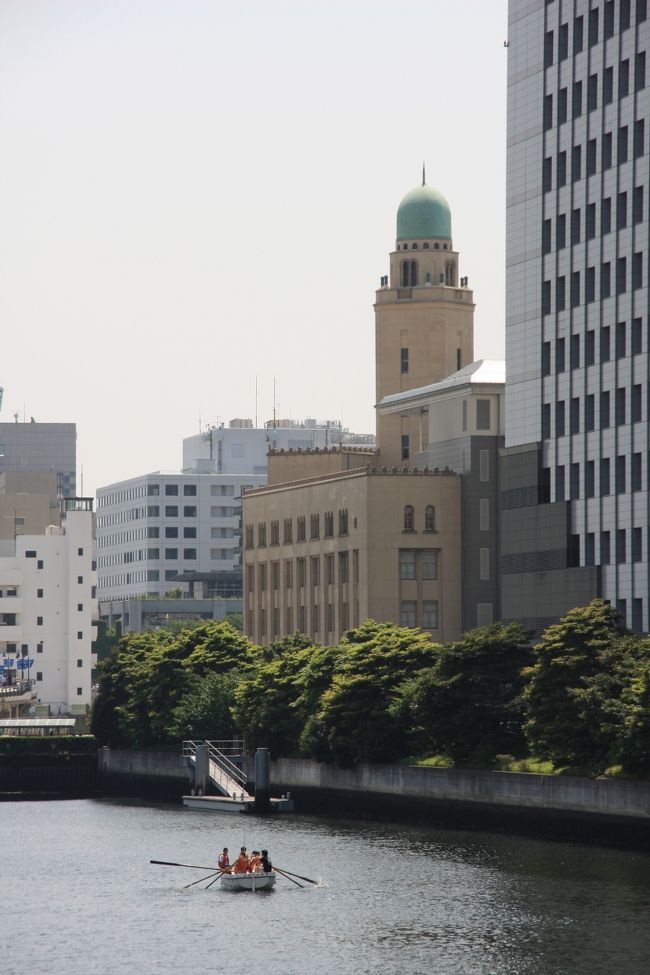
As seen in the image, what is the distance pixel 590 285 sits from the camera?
143000 millimetres

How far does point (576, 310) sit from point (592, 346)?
3435 millimetres

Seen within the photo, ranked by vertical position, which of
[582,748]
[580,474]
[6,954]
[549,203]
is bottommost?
[6,954]

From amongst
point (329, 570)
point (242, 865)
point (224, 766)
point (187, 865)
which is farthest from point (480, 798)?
point (329, 570)

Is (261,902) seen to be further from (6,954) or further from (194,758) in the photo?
(194,758)

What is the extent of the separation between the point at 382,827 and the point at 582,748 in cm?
1699

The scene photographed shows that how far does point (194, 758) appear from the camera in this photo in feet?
464

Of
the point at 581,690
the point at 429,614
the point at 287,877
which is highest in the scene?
the point at 429,614

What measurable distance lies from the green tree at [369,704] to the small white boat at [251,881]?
107 feet

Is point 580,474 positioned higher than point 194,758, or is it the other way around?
point 580,474

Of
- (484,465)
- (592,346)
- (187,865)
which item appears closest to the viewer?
(187,865)

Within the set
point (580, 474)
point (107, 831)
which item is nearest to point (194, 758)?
point (107, 831)

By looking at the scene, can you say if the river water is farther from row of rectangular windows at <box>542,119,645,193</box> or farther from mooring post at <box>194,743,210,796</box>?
row of rectangular windows at <box>542,119,645,193</box>

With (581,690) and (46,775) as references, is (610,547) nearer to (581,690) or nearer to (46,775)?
(581,690)

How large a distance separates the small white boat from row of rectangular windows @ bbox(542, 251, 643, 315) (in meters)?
59.8
